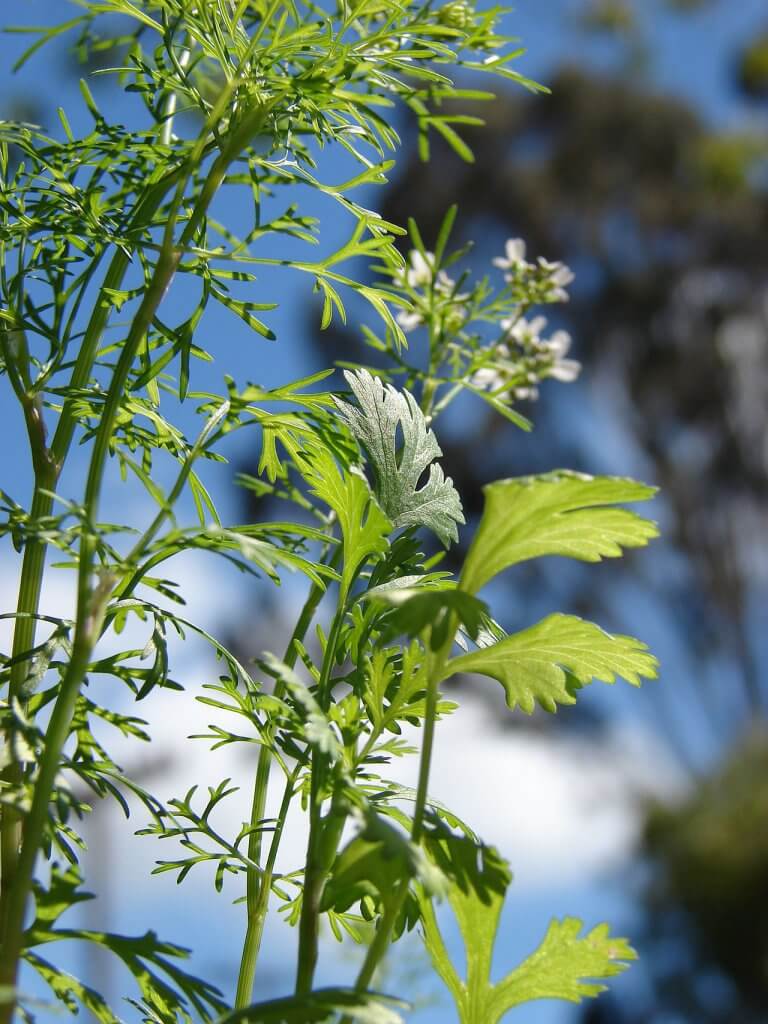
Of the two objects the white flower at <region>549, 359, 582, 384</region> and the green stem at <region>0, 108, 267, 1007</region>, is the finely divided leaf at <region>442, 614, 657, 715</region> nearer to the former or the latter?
the green stem at <region>0, 108, 267, 1007</region>

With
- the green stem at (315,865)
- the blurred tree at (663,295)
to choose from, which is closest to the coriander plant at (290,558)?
the green stem at (315,865)

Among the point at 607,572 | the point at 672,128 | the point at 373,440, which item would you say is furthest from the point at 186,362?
the point at 672,128

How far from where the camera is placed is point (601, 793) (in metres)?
7.68

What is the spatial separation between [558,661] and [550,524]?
0.23 feet

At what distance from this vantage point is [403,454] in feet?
1.63

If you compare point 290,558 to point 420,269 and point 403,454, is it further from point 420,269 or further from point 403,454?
point 420,269

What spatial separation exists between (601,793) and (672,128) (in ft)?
15.8

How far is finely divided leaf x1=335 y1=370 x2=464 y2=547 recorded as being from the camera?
48cm

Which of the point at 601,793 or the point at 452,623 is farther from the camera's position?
the point at 601,793

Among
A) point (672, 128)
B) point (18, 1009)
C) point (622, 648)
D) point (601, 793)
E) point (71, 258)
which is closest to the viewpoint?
point (18, 1009)

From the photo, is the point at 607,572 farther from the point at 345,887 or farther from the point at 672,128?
the point at 345,887

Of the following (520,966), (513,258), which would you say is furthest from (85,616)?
(513,258)

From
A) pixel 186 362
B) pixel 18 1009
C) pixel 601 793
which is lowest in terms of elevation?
pixel 18 1009

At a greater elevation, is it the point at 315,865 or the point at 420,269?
the point at 420,269
